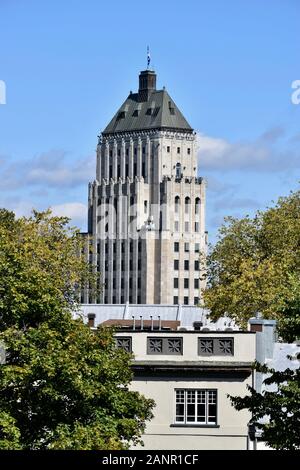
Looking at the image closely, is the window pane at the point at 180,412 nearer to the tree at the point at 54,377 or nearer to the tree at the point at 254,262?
the tree at the point at 54,377

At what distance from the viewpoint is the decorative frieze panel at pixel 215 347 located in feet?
205

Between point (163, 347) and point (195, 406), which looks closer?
point (195, 406)

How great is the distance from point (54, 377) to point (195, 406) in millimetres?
12968

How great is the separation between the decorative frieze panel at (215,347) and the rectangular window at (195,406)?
134cm

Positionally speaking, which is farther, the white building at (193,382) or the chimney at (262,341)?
the chimney at (262,341)

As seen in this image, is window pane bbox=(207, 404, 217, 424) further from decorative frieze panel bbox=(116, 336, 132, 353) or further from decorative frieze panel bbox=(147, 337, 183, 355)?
decorative frieze panel bbox=(116, 336, 132, 353)

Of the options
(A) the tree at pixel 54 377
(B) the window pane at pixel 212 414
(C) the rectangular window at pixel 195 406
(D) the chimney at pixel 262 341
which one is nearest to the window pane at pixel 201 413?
(C) the rectangular window at pixel 195 406

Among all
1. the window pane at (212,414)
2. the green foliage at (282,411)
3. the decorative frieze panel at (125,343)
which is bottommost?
the green foliage at (282,411)

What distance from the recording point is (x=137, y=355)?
62094mm

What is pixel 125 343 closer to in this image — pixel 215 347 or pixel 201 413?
pixel 215 347

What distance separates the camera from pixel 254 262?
11731 centimetres

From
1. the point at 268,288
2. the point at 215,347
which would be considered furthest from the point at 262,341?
the point at 268,288

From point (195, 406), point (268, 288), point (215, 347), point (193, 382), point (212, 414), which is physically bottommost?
point (212, 414)

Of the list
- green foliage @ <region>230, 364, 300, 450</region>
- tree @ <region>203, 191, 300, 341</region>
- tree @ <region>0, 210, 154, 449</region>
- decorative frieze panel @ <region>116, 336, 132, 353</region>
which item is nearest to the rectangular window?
decorative frieze panel @ <region>116, 336, 132, 353</region>
